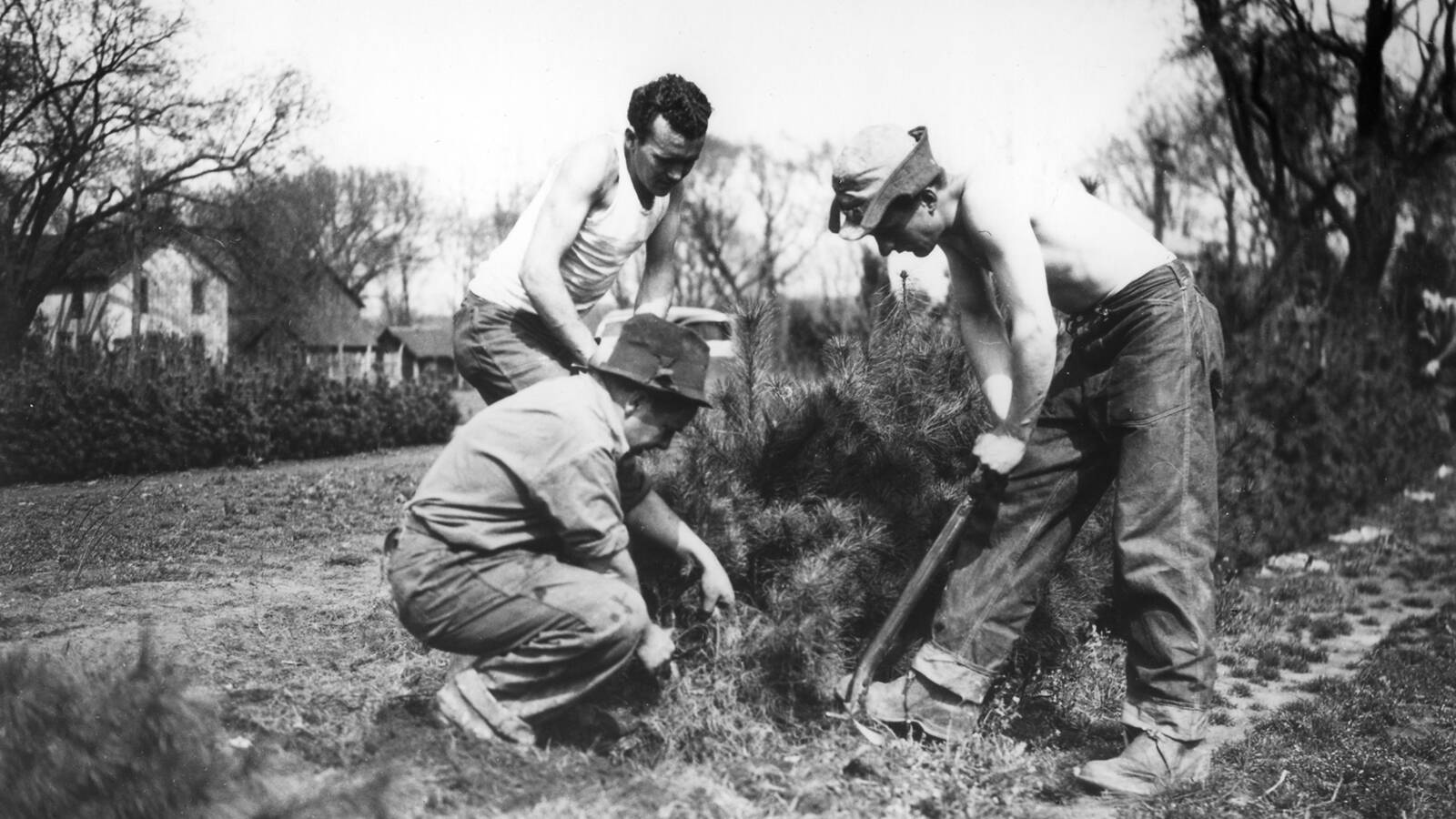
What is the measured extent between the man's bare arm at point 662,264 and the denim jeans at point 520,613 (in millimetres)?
1141

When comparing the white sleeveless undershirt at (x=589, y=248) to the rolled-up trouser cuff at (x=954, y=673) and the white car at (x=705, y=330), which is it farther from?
the rolled-up trouser cuff at (x=954, y=673)

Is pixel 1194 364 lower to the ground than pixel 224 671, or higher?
higher

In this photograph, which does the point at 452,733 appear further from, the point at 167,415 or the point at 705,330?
the point at 167,415

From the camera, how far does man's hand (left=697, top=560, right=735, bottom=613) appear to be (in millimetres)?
2852

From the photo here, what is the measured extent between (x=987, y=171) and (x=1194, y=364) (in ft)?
2.74

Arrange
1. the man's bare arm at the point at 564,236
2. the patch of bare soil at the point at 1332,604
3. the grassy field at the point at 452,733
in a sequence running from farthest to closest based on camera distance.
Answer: the patch of bare soil at the point at 1332,604 → the man's bare arm at the point at 564,236 → the grassy field at the point at 452,733

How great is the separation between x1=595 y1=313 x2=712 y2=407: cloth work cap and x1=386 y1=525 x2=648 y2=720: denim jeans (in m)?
0.51

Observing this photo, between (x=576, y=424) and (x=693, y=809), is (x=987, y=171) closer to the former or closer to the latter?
(x=576, y=424)

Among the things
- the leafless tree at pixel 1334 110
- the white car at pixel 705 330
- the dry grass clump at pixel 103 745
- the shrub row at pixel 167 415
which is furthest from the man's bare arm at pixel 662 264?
the leafless tree at pixel 1334 110

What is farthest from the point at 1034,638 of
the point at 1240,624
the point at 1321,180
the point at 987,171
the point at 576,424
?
the point at 1321,180

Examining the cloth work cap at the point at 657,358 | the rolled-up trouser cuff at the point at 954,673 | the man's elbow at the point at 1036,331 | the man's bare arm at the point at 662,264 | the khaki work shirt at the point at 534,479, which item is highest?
the man's bare arm at the point at 662,264

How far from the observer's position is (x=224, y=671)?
327cm

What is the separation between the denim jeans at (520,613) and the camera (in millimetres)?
2502

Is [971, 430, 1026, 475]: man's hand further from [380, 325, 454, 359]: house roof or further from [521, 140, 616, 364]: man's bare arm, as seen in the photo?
[380, 325, 454, 359]: house roof
